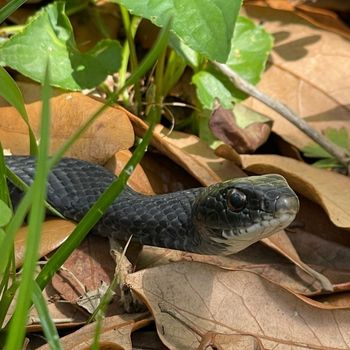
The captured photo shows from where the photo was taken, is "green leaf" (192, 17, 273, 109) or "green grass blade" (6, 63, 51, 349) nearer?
"green grass blade" (6, 63, 51, 349)

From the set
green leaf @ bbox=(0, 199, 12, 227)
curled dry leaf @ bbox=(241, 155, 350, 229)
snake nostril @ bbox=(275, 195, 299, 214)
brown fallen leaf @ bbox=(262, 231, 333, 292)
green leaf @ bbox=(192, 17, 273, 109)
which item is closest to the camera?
green leaf @ bbox=(0, 199, 12, 227)

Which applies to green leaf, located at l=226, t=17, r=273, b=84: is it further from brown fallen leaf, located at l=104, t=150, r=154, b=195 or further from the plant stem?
brown fallen leaf, located at l=104, t=150, r=154, b=195

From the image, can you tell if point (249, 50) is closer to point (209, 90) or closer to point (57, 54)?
point (209, 90)

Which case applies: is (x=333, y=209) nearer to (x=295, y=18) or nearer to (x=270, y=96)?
(x=270, y=96)

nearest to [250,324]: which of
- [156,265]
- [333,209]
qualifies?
[156,265]

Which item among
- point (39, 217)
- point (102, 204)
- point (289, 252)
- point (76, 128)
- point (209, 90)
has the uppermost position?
point (39, 217)

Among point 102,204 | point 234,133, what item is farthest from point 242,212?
point 102,204

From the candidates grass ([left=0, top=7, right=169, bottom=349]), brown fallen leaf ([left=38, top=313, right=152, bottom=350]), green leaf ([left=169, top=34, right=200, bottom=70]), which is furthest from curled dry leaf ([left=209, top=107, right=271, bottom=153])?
grass ([left=0, top=7, right=169, bottom=349])
